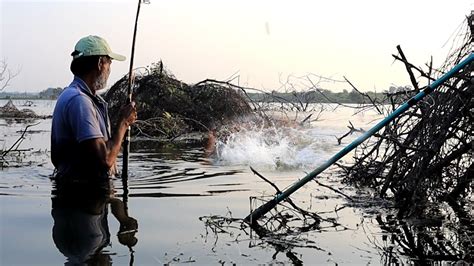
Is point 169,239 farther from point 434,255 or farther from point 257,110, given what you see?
point 257,110

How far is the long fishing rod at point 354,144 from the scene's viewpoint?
5.01 meters

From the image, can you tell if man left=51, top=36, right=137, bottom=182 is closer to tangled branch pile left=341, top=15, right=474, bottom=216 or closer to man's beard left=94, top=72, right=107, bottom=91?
man's beard left=94, top=72, right=107, bottom=91

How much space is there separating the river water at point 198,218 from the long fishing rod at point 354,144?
26 centimetres

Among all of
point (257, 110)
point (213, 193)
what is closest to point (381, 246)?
point (213, 193)

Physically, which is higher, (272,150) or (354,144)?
(354,144)

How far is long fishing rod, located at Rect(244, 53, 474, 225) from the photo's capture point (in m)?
5.01

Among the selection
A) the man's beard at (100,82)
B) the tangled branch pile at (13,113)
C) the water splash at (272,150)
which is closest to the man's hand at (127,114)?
the man's beard at (100,82)

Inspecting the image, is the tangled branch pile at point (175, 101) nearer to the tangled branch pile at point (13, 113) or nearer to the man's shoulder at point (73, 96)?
the man's shoulder at point (73, 96)

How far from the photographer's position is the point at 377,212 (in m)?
6.25

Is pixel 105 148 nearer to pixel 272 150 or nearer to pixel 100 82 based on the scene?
pixel 100 82

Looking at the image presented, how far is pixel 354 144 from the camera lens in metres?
5.22

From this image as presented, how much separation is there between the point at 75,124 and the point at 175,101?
12.4m

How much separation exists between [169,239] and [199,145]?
31.0 feet

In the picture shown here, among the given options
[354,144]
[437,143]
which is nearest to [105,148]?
Result: [354,144]
